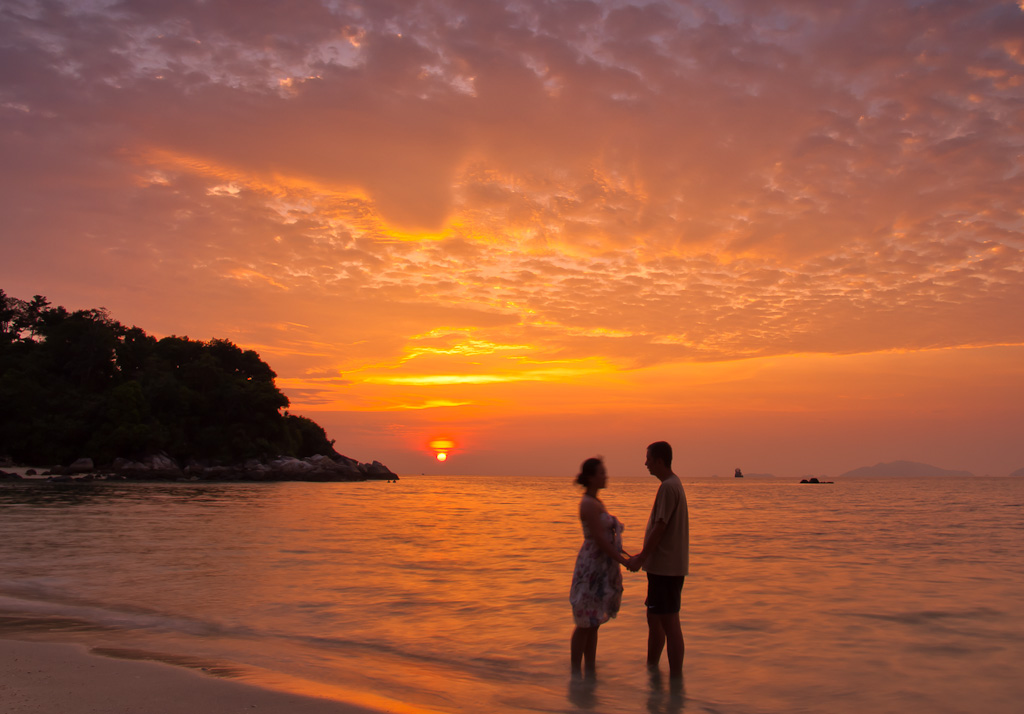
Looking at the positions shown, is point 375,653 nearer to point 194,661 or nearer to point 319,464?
point 194,661

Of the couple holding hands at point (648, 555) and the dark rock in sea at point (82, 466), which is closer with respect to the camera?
the couple holding hands at point (648, 555)

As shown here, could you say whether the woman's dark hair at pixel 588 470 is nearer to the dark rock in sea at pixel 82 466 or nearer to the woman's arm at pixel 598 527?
the woman's arm at pixel 598 527

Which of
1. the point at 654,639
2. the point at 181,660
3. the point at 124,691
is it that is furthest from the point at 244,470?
the point at 654,639

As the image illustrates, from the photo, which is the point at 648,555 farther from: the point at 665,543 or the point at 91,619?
the point at 91,619

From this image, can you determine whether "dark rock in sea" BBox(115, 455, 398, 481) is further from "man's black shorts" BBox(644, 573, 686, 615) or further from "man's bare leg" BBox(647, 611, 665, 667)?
"man's black shorts" BBox(644, 573, 686, 615)

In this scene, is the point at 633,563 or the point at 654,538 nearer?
the point at 633,563

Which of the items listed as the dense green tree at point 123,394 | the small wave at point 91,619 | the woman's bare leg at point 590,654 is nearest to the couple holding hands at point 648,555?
the woman's bare leg at point 590,654

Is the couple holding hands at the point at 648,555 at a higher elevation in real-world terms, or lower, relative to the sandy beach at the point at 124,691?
higher

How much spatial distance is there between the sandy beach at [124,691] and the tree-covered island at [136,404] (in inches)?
2814

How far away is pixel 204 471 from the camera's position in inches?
2963

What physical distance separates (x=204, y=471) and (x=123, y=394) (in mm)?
12554

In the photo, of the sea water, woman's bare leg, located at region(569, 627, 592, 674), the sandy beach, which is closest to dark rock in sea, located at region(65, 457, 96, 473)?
the sea water

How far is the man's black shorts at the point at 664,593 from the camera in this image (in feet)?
18.7

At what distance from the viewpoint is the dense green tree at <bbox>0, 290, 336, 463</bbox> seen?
70250mm
